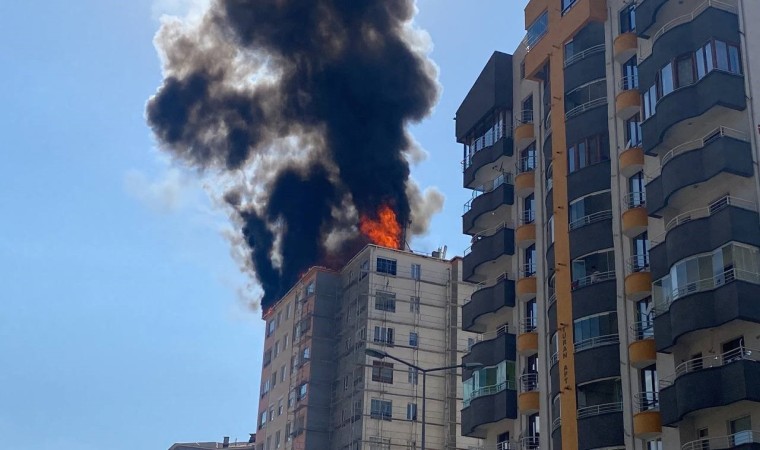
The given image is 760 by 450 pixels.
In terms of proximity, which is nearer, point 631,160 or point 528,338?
point 631,160

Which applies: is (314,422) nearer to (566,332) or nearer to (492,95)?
(492,95)

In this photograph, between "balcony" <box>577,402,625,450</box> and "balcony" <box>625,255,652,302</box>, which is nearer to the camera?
"balcony" <box>577,402,625,450</box>

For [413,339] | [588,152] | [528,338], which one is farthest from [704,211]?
[413,339]

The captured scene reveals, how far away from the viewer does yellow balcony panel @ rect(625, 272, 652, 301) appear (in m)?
48.5

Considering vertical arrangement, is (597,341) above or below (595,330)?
below

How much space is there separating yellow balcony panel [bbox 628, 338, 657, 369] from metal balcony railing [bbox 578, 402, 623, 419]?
2.24 metres

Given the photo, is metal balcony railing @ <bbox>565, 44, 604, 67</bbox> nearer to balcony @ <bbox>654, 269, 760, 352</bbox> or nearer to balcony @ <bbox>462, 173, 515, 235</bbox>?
balcony @ <bbox>462, 173, 515, 235</bbox>

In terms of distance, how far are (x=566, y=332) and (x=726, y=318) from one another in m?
11.3

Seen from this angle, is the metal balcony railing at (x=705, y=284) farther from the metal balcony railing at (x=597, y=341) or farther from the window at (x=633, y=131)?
the window at (x=633, y=131)

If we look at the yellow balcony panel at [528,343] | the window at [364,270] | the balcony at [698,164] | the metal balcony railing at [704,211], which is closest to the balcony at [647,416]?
the metal balcony railing at [704,211]

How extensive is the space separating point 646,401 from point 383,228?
58635 millimetres

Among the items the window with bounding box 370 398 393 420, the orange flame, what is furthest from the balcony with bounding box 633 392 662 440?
the orange flame

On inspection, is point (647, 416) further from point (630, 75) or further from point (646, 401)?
point (630, 75)

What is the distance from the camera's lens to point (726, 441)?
140ft
